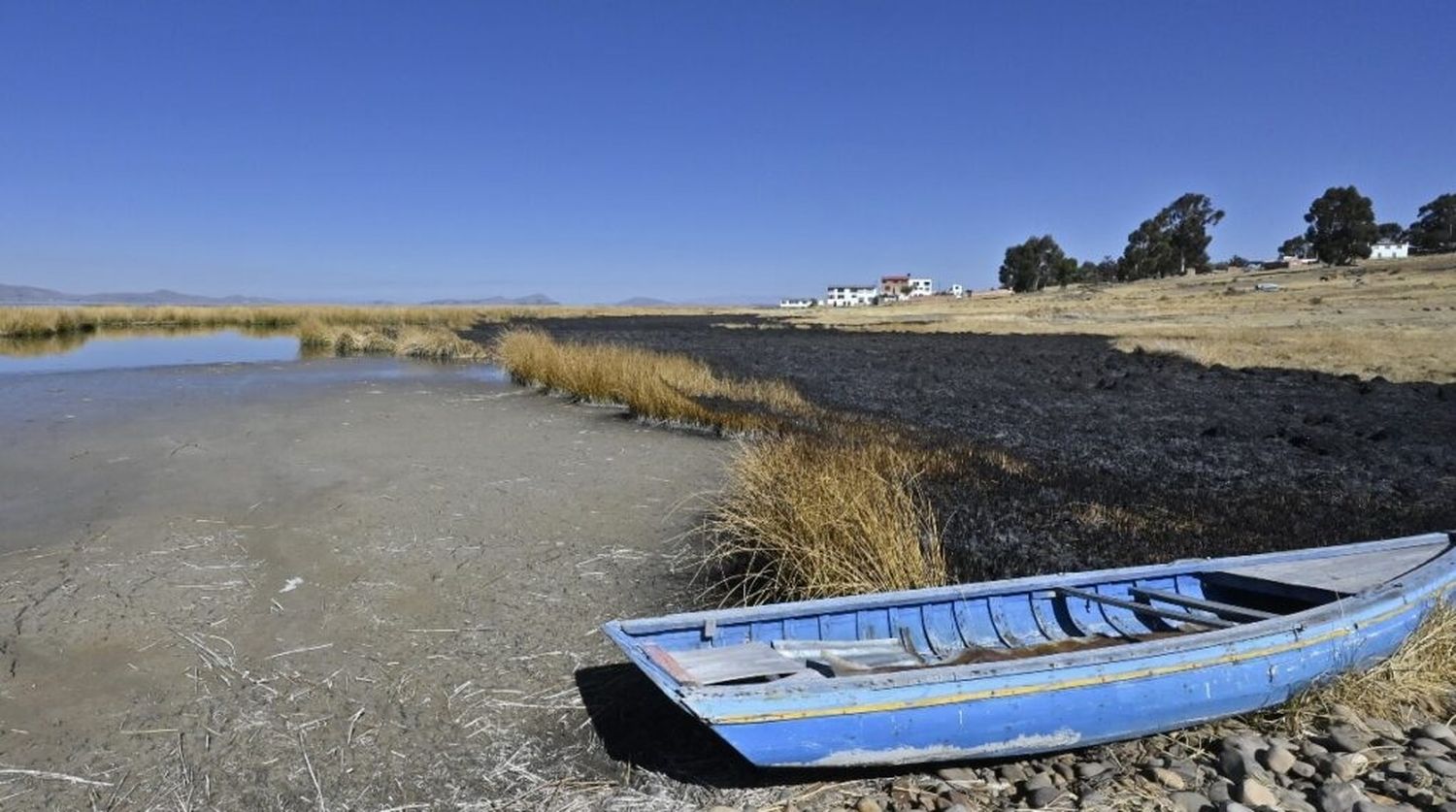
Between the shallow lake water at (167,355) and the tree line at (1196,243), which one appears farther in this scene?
the tree line at (1196,243)

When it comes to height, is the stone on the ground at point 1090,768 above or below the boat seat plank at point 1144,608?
below

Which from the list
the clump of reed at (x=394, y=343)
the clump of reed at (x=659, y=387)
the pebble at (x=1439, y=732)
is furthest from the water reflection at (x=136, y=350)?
the pebble at (x=1439, y=732)

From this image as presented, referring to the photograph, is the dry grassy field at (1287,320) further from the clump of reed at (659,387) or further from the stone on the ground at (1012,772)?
the stone on the ground at (1012,772)

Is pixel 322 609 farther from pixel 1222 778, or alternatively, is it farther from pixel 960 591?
pixel 1222 778

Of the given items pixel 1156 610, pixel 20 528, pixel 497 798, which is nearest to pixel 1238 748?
pixel 1156 610

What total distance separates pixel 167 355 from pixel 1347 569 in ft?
114

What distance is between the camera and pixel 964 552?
22.4ft

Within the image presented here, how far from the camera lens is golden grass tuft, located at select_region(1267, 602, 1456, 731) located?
433cm

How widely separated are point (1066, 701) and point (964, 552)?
124 inches

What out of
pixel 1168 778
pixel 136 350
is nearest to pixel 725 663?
pixel 1168 778

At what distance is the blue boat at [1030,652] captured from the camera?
3.49m

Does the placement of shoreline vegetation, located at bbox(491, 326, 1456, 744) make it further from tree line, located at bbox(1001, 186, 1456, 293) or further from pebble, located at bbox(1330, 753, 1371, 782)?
tree line, located at bbox(1001, 186, 1456, 293)

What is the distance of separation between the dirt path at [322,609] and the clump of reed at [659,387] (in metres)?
1.05

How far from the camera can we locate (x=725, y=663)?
4129mm
